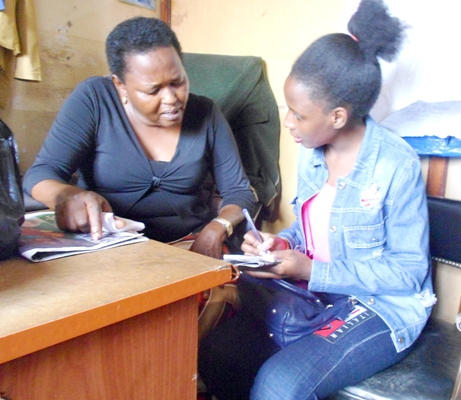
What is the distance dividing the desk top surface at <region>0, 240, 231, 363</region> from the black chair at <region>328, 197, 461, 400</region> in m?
0.44

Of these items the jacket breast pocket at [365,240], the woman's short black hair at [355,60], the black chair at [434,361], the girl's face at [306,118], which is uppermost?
the woman's short black hair at [355,60]

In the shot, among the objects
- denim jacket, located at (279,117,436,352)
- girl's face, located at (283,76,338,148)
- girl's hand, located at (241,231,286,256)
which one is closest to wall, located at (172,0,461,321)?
girl's face, located at (283,76,338,148)

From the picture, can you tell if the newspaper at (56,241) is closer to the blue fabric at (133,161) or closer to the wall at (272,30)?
the blue fabric at (133,161)

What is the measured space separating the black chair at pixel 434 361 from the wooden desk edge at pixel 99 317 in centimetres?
44

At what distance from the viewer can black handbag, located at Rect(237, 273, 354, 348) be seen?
92 centimetres

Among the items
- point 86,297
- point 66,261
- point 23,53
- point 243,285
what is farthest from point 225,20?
point 86,297

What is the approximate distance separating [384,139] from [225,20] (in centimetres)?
136

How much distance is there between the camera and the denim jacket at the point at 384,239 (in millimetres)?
951

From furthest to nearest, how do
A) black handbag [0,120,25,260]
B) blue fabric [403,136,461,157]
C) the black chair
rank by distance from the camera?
1. blue fabric [403,136,461,157]
2. the black chair
3. black handbag [0,120,25,260]

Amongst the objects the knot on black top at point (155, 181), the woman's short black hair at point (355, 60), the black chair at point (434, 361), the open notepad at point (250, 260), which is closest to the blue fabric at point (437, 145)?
the black chair at point (434, 361)

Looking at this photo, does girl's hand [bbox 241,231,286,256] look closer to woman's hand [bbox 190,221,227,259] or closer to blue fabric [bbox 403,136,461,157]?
woman's hand [bbox 190,221,227,259]

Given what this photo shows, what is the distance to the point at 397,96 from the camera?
1.26 meters

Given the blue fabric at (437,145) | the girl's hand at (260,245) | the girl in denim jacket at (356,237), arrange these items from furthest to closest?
1. the blue fabric at (437,145)
2. the girl's hand at (260,245)
3. the girl in denim jacket at (356,237)

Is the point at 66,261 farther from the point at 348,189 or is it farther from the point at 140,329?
the point at 348,189
